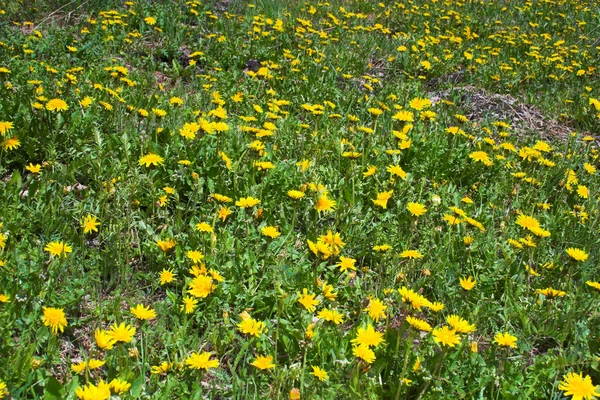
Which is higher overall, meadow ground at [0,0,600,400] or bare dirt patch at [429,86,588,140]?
meadow ground at [0,0,600,400]

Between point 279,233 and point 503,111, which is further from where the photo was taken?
point 503,111

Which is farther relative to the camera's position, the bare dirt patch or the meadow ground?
the bare dirt patch

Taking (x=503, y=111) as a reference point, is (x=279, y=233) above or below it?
above

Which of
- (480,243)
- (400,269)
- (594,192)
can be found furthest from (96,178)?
(594,192)

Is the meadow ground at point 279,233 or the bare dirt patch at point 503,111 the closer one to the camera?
the meadow ground at point 279,233

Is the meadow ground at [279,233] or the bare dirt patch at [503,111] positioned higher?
the meadow ground at [279,233]

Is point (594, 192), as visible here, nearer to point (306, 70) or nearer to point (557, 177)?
point (557, 177)

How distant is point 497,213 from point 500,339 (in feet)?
4.67

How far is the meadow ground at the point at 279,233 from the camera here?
84.4 inches

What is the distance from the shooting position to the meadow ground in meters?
2.14

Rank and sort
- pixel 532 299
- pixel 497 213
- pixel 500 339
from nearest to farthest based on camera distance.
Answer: pixel 500 339 → pixel 532 299 → pixel 497 213

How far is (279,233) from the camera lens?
2793 millimetres

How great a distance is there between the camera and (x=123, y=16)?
5.81 metres

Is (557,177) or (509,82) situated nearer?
(557,177)
